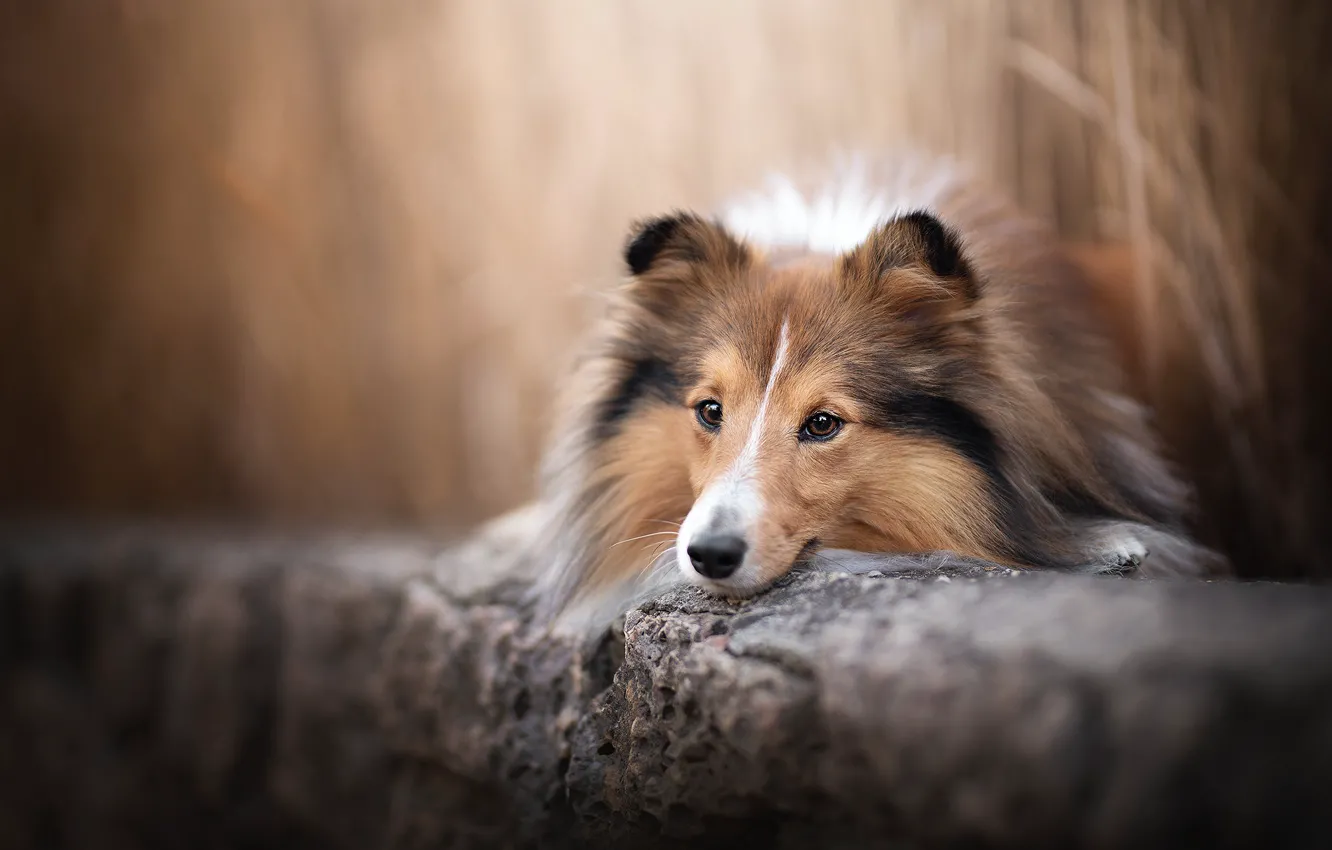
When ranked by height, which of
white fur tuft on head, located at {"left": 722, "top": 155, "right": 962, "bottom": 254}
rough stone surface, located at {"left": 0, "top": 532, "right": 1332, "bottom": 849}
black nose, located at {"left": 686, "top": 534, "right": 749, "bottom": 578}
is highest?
white fur tuft on head, located at {"left": 722, "top": 155, "right": 962, "bottom": 254}

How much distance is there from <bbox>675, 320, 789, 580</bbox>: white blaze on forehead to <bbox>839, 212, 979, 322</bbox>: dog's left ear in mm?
472

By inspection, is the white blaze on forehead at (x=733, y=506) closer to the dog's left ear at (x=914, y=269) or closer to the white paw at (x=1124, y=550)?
the dog's left ear at (x=914, y=269)

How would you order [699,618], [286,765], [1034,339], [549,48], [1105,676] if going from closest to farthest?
[1105,676] < [699,618] < [1034,339] < [286,765] < [549,48]

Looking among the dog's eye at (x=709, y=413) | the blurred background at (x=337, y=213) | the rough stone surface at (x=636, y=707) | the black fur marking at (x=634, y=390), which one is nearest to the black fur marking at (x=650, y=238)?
the black fur marking at (x=634, y=390)

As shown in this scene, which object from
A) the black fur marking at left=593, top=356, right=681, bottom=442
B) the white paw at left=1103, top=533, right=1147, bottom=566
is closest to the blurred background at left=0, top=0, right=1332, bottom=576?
the black fur marking at left=593, top=356, right=681, bottom=442

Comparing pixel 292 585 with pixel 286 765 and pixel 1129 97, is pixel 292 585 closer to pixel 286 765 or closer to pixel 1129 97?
pixel 286 765

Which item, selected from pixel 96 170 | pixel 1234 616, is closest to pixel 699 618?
pixel 1234 616

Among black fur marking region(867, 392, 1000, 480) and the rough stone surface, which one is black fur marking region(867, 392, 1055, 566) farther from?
the rough stone surface

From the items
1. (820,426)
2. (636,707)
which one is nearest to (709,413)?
(820,426)

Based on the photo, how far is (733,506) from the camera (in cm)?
216

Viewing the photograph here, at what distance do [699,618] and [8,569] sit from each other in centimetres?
325

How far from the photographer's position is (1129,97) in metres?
3.52

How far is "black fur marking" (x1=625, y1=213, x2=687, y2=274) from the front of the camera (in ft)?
8.76

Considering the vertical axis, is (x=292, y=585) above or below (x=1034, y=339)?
below
